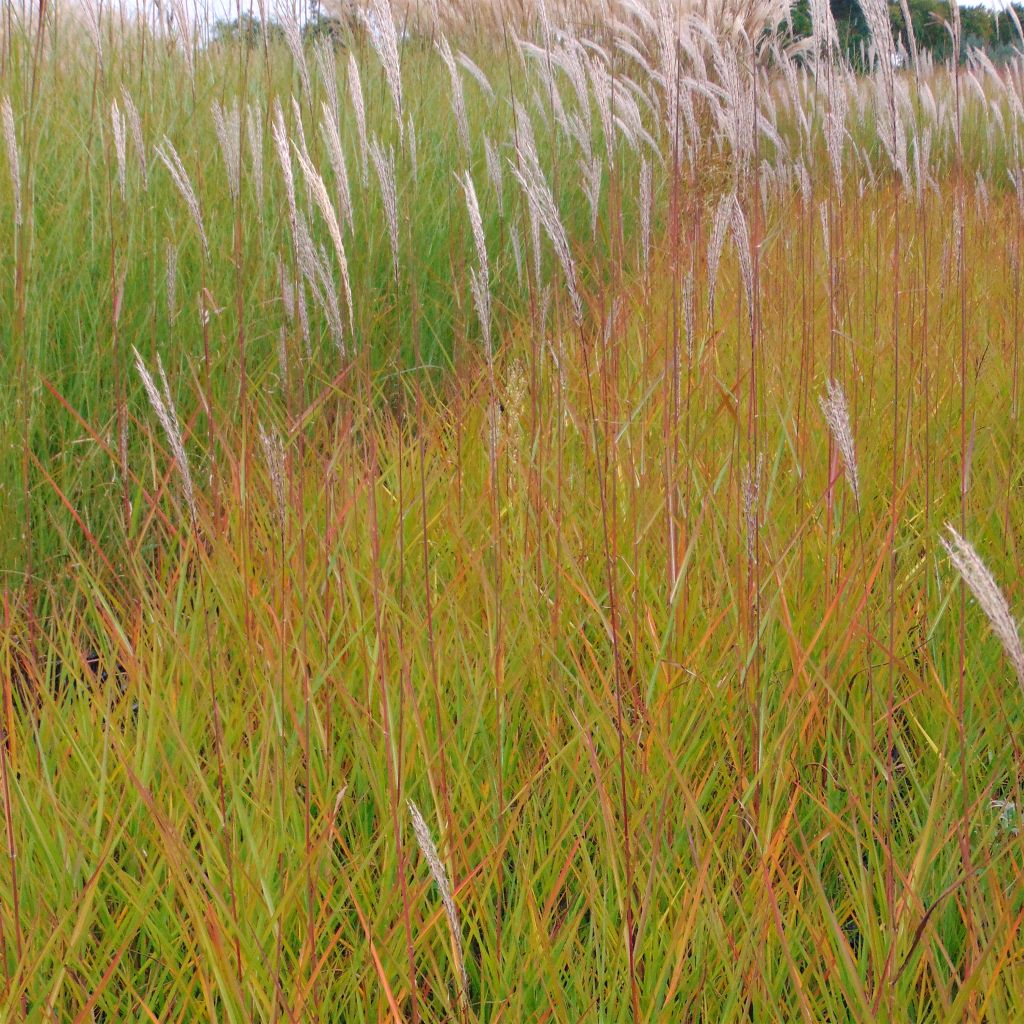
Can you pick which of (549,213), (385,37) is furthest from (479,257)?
(385,37)

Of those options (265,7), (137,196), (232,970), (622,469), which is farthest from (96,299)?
(232,970)

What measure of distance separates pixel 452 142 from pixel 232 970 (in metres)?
3.36

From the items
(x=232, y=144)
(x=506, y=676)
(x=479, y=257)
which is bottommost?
(x=506, y=676)

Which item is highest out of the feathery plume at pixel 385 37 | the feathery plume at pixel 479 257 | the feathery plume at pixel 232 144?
the feathery plume at pixel 385 37

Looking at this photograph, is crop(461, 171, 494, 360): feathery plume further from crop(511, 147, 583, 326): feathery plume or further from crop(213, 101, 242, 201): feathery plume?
crop(213, 101, 242, 201): feathery plume

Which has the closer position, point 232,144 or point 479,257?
point 479,257

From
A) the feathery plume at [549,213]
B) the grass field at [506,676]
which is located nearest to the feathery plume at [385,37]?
the grass field at [506,676]

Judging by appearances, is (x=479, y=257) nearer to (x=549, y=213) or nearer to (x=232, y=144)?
(x=549, y=213)

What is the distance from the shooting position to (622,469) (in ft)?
6.02

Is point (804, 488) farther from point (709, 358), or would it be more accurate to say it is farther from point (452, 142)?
point (452, 142)

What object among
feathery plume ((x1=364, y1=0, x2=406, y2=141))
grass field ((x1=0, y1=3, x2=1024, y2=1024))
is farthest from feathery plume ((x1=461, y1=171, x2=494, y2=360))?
feathery plume ((x1=364, y1=0, x2=406, y2=141))

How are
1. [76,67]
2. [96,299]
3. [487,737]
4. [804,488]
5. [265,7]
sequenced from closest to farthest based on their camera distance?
[487,737] < [804,488] < [265,7] < [96,299] < [76,67]

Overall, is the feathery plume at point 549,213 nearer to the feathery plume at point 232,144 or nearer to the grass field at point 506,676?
the grass field at point 506,676

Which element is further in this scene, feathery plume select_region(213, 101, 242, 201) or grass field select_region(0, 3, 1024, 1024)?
A: feathery plume select_region(213, 101, 242, 201)
